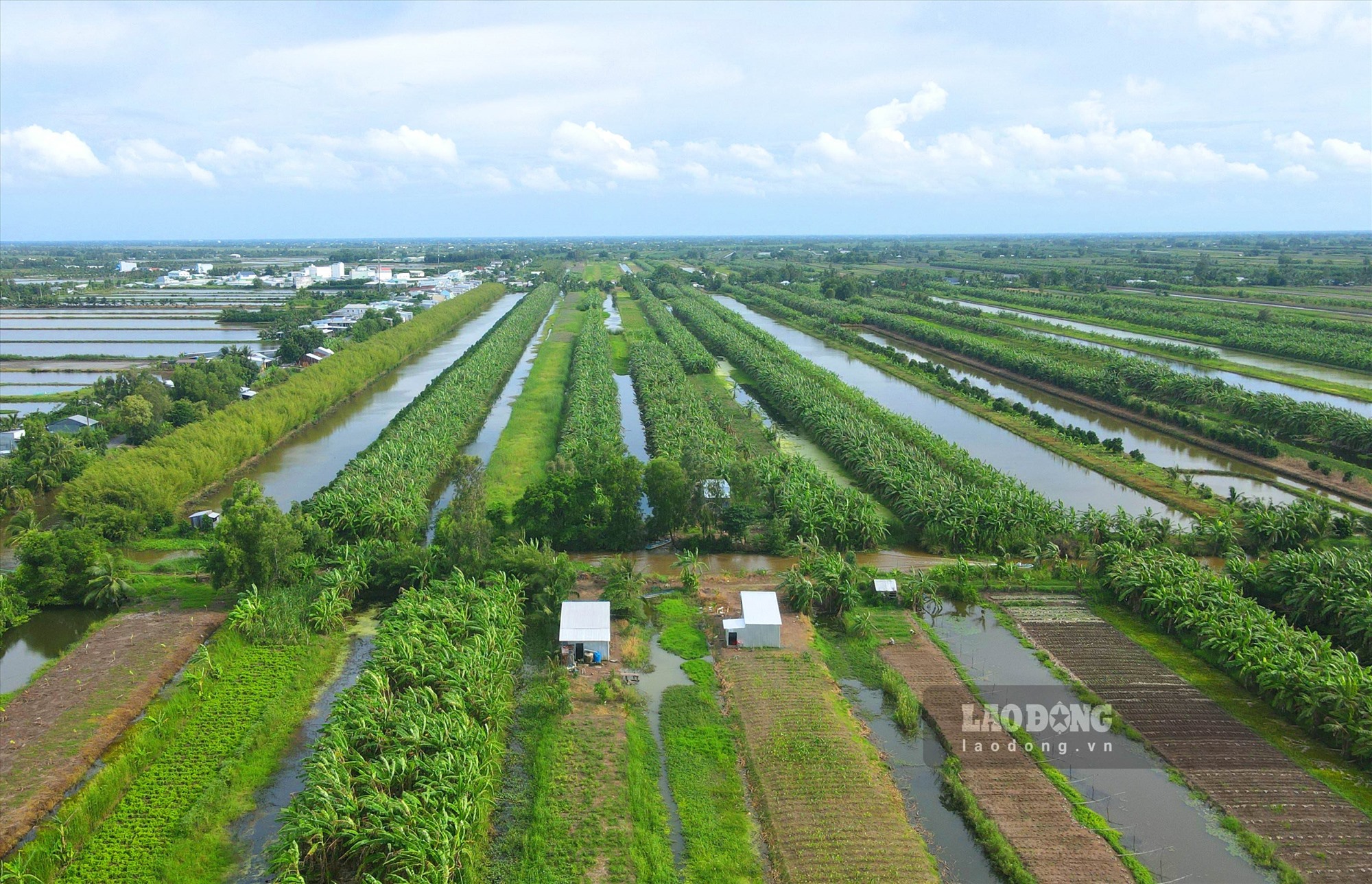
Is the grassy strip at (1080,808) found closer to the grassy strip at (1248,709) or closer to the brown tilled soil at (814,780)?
the brown tilled soil at (814,780)

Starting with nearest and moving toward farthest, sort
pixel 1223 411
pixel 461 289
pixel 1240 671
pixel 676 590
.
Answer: pixel 1240 671
pixel 676 590
pixel 1223 411
pixel 461 289

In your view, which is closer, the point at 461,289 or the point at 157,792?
the point at 157,792

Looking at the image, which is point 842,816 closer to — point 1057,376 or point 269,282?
point 1057,376

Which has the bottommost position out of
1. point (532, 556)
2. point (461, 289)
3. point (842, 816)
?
point (842, 816)

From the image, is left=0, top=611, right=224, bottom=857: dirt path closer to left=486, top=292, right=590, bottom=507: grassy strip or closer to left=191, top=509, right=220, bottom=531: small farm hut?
left=191, top=509, right=220, bottom=531: small farm hut

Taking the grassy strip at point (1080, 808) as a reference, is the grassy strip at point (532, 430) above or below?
above

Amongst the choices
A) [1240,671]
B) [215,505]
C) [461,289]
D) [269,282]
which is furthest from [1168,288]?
[269,282]

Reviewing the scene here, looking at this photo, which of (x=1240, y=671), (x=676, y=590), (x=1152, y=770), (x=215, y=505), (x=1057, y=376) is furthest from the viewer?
(x=1057, y=376)

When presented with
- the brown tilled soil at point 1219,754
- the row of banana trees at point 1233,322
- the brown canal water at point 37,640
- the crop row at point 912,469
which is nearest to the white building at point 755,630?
the brown tilled soil at point 1219,754

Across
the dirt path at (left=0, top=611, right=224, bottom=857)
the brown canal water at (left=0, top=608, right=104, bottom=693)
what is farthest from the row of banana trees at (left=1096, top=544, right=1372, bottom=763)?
the brown canal water at (left=0, top=608, right=104, bottom=693)
